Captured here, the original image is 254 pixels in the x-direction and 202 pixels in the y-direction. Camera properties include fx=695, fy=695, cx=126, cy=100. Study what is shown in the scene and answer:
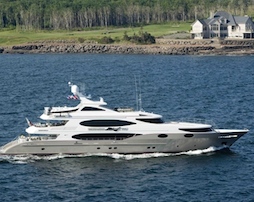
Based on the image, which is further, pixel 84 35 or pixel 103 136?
pixel 84 35

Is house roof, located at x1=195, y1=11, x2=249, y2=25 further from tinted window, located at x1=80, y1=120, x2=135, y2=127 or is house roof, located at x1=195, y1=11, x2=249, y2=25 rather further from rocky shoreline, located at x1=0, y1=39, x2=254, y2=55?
tinted window, located at x1=80, y1=120, x2=135, y2=127

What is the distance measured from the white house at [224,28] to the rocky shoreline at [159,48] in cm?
568

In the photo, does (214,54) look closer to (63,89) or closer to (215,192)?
(63,89)

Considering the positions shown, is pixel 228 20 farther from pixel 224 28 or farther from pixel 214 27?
pixel 214 27

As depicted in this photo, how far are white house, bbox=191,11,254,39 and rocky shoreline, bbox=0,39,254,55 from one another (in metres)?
5.68

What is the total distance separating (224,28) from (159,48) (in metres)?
19.4

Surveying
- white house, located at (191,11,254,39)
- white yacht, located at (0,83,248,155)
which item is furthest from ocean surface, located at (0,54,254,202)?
white house, located at (191,11,254,39)

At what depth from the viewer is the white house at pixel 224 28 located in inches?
6836

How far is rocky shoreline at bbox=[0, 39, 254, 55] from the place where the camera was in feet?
538

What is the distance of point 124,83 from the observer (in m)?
107

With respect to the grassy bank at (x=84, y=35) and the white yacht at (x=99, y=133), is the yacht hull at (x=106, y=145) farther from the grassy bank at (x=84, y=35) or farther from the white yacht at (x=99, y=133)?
the grassy bank at (x=84, y=35)

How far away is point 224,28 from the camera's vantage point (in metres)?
176

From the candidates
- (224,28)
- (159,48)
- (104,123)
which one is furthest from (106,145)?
(224,28)

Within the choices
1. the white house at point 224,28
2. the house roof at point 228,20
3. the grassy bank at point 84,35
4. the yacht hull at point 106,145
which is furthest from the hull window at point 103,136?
the grassy bank at point 84,35
